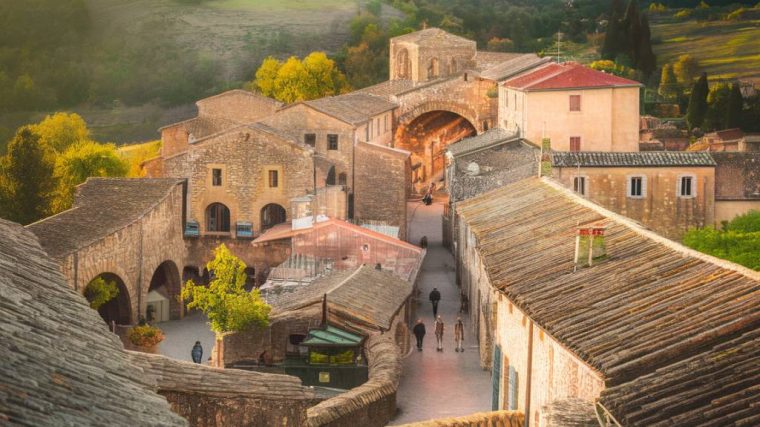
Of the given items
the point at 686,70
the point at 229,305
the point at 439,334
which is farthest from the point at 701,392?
the point at 686,70

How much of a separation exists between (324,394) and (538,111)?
2576 cm

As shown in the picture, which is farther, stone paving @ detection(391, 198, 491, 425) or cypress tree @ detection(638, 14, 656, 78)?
cypress tree @ detection(638, 14, 656, 78)

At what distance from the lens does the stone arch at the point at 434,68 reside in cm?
7912

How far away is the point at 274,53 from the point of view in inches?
4552

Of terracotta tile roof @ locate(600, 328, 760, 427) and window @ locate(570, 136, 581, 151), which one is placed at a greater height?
terracotta tile roof @ locate(600, 328, 760, 427)

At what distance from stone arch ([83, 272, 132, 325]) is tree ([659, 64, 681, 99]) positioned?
4768cm

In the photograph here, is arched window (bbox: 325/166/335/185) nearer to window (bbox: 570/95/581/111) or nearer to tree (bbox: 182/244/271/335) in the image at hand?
window (bbox: 570/95/581/111)

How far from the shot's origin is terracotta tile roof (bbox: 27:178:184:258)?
4147 centimetres

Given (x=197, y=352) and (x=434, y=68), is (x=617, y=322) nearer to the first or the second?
(x=197, y=352)

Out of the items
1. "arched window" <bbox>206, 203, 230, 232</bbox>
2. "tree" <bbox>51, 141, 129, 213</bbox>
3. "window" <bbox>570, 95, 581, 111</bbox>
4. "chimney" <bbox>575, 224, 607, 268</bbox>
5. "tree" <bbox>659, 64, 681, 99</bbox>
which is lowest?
"tree" <bbox>659, 64, 681, 99</bbox>

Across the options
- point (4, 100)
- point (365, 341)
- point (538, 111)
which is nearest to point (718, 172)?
point (538, 111)

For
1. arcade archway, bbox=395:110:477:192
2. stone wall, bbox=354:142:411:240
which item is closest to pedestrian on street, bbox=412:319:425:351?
stone wall, bbox=354:142:411:240

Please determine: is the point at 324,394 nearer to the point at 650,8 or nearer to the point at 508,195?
the point at 508,195

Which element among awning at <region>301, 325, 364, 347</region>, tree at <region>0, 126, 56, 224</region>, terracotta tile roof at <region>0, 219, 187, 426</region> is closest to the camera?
terracotta tile roof at <region>0, 219, 187, 426</region>
